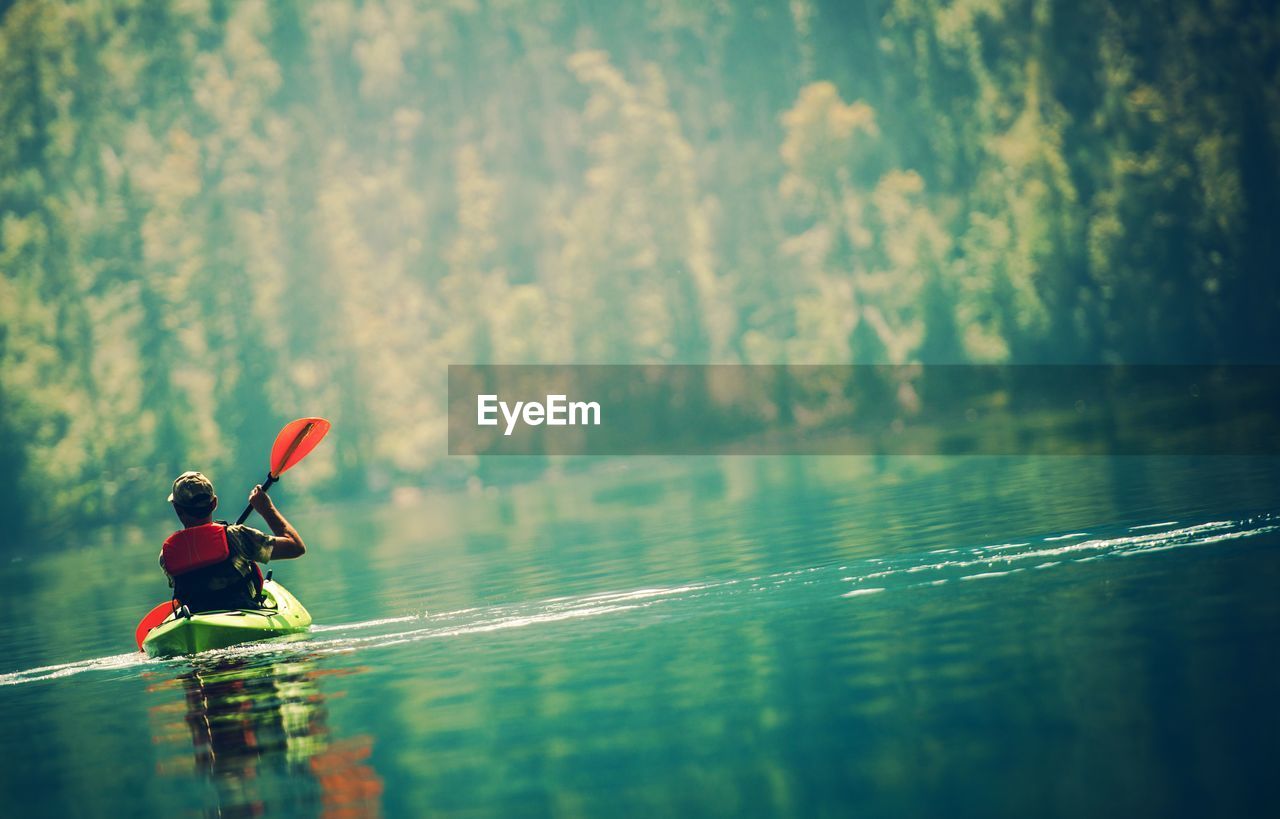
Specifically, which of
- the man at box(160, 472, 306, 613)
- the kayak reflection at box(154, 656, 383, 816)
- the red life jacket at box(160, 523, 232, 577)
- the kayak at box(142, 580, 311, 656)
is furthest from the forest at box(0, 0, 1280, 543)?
the kayak reflection at box(154, 656, 383, 816)

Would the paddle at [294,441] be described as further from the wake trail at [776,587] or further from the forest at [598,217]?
the forest at [598,217]

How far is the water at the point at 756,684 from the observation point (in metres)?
7.93

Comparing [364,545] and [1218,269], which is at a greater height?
[1218,269]

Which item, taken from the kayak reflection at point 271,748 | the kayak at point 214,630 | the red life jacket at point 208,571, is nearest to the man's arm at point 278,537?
the red life jacket at point 208,571

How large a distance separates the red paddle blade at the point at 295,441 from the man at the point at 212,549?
2412mm

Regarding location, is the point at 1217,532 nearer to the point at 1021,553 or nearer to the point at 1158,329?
the point at 1021,553

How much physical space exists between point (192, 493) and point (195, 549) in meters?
0.71

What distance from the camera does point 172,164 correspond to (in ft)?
282

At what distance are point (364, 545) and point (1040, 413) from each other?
27174mm

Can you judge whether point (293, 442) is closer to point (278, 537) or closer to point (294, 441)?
point (294, 441)

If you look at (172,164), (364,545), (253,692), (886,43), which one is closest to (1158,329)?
(886,43)

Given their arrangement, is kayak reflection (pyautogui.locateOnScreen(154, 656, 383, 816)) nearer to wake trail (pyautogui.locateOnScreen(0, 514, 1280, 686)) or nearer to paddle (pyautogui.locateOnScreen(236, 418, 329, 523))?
wake trail (pyautogui.locateOnScreen(0, 514, 1280, 686))

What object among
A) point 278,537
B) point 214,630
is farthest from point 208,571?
point 278,537

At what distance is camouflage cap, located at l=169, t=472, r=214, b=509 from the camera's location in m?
14.1
